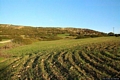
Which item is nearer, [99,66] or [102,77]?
[102,77]

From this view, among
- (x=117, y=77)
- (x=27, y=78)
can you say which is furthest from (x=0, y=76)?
(x=117, y=77)

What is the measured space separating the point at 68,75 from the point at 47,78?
1459mm

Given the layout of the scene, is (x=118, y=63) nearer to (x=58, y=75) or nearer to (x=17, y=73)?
(x=58, y=75)

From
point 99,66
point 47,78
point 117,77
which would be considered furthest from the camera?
point 99,66

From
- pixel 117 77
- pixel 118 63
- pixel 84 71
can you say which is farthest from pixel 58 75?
pixel 118 63

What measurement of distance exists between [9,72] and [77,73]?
6264 millimetres

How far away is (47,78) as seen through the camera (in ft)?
36.8

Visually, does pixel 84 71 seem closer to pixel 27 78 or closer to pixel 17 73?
pixel 27 78

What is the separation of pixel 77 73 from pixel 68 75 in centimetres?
64

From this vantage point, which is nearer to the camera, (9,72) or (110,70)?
(110,70)

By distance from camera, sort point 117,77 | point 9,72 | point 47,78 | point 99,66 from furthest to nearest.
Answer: point 9,72 → point 99,66 → point 47,78 → point 117,77

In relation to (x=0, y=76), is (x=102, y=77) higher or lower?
higher

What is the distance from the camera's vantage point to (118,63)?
43.2 feet

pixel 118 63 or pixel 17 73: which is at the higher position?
pixel 118 63
